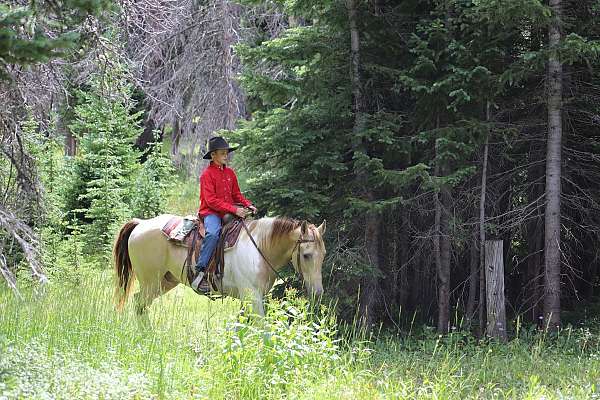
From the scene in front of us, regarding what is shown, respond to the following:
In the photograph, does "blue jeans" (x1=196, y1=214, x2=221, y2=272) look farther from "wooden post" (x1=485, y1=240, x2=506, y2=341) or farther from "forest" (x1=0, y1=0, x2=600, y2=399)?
"wooden post" (x1=485, y1=240, x2=506, y2=341)

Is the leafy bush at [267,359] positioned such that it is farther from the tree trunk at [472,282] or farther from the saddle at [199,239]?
the tree trunk at [472,282]

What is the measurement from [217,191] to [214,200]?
188 millimetres

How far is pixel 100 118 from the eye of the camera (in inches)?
632

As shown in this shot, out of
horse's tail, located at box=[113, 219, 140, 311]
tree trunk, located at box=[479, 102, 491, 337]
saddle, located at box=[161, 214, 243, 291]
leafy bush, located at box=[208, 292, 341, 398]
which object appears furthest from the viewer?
tree trunk, located at box=[479, 102, 491, 337]

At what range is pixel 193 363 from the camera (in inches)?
268

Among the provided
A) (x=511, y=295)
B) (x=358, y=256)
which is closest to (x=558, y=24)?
(x=358, y=256)

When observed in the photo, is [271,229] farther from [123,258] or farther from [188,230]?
[123,258]

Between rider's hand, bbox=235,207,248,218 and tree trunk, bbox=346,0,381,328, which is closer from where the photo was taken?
rider's hand, bbox=235,207,248,218

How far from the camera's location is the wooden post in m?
10.8

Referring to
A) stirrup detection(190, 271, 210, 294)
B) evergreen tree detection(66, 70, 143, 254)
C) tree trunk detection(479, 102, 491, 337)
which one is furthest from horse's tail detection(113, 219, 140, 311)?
tree trunk detection(479, 102, 491, 337)

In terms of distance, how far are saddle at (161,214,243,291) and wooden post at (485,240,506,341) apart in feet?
12.6

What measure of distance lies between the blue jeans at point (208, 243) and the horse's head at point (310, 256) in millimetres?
1117

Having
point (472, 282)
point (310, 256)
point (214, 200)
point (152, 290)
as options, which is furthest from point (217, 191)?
point (472, 282)

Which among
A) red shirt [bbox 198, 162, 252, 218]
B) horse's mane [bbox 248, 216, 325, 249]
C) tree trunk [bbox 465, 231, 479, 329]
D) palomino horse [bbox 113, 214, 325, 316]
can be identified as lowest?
tree trunk [bbox 465, 231, 479, 329]
